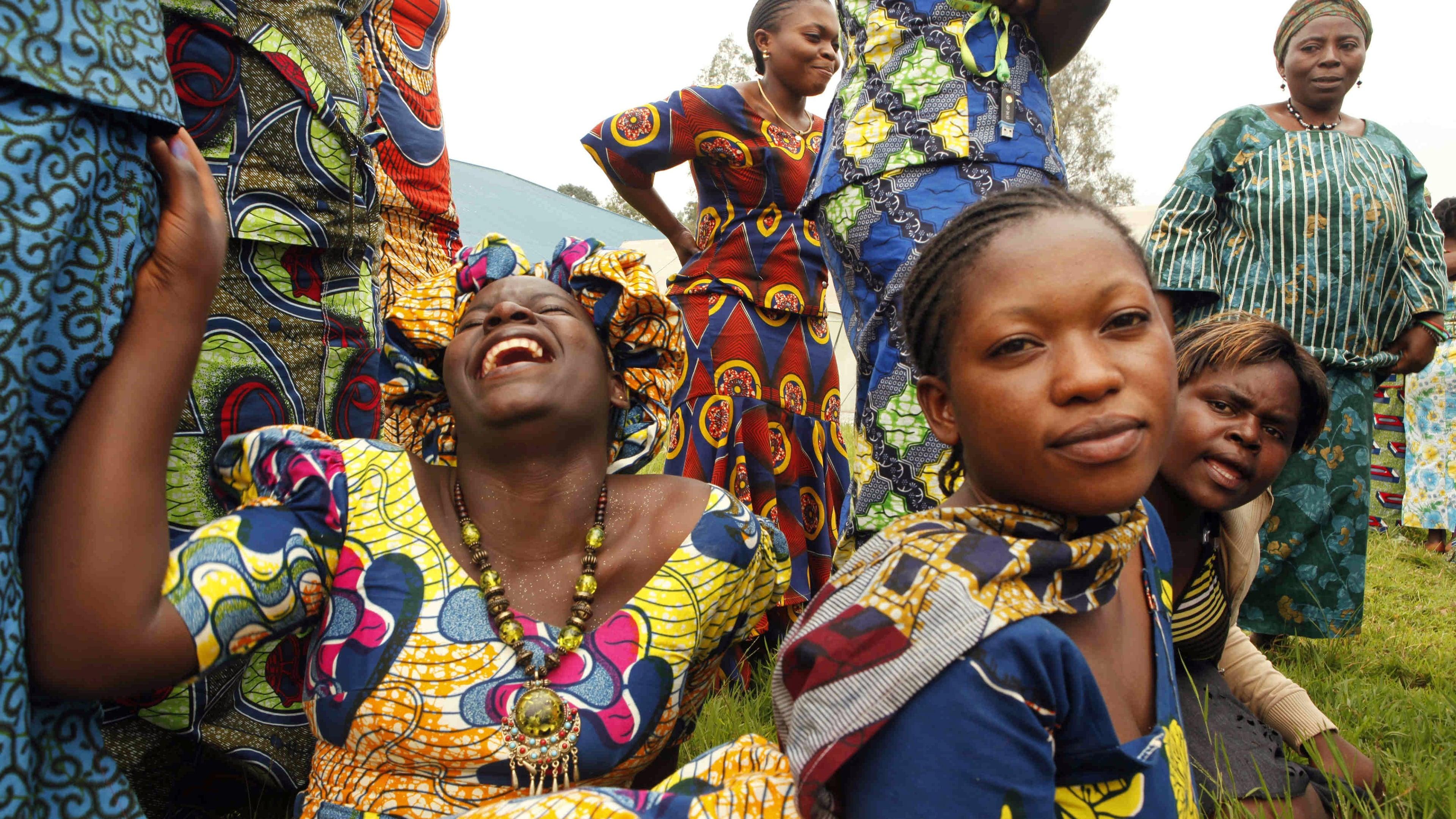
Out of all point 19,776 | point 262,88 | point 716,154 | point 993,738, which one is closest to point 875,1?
point 716,154

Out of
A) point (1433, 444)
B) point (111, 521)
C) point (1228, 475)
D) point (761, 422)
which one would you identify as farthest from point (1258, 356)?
point (1433, 444)

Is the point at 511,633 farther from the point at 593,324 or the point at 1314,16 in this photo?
the point at 1314,16

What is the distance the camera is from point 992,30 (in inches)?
92.5

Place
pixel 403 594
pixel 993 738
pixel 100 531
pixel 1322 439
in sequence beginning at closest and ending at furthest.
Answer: pixel 993 738 < pixel 100 531 < pixel 403 594 < pixel 1322 439

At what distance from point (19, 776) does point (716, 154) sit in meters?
2.74

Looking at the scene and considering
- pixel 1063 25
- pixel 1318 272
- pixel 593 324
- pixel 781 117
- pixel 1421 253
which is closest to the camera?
pixel 593 324

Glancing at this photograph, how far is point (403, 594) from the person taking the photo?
1.60m

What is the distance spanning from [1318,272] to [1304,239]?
0.37 feet

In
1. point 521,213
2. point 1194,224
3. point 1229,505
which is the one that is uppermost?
point 521,213

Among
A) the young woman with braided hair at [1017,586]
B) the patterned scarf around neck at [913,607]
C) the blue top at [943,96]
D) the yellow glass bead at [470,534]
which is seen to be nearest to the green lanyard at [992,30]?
the blue top at [943,96]

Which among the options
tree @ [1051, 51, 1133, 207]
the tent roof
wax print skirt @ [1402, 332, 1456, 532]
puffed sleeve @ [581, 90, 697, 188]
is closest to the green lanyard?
puffed sleeve @ [581, 90, 697, 188]

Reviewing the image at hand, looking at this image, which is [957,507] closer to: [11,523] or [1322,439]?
[11,523]

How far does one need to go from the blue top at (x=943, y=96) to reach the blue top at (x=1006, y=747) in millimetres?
1500

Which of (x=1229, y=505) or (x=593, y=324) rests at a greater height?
(x=593, y=324)
